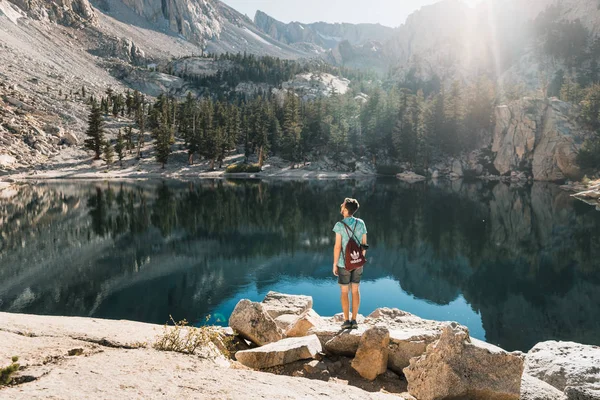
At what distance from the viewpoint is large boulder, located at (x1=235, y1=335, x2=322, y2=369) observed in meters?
8.82

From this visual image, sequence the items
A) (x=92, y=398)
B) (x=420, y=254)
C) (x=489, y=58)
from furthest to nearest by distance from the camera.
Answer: (x=489, y=58) < (x=420, y=254) < (x=92, y=398)

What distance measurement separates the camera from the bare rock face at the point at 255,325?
37.3 ft

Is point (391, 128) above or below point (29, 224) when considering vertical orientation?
above

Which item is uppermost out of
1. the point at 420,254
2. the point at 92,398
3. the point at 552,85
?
the point at 552,85

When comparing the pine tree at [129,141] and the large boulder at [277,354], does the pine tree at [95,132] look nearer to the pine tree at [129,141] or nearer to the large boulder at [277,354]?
the pine tree at [129,141]

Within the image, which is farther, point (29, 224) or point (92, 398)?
point (29, 224)

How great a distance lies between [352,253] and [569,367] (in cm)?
519

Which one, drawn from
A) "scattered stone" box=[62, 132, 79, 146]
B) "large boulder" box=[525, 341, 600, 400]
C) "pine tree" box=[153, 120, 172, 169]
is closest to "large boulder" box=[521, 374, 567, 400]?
"large boulder" box=[525, 341, 600, 400]

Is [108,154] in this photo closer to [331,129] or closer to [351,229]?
[331,129]

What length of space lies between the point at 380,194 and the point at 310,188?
15.3 meters

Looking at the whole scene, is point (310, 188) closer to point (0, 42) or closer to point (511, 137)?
point (511, 137)

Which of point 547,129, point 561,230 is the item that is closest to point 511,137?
point 547,129

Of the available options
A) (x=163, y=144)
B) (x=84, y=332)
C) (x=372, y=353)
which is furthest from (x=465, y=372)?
(x=163, y=144)

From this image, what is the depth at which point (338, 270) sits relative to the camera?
10180mm
